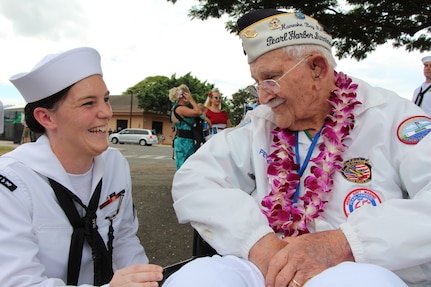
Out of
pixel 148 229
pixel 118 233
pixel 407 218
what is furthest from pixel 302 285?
pixel 148 229

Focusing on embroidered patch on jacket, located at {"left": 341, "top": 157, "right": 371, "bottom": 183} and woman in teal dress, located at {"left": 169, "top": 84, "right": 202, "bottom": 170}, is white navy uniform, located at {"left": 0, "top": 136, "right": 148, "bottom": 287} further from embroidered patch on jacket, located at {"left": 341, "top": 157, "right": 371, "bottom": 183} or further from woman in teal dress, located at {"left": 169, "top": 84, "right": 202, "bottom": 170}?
woman in teal dress, located at {"left": 169, "top": 84, "right": 202, "bottom": 170}

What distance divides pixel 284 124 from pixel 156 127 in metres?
48.1

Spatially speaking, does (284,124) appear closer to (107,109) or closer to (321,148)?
(321,148)

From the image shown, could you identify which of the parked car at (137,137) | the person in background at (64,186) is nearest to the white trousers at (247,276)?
the person in background at (64,186)

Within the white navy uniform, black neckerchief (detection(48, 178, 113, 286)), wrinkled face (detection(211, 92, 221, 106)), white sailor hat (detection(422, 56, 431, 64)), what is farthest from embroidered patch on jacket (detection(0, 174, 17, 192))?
white sailor hat (detection(422, 56, 431, 64))

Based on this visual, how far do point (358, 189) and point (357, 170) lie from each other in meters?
0.10

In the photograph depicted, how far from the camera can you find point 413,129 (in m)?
1.83

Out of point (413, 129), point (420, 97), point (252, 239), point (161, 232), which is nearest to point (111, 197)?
point (252, 239)

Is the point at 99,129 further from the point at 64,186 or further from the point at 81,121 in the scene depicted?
the point at 64,186

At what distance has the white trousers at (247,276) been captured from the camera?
1173 mm

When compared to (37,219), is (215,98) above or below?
above

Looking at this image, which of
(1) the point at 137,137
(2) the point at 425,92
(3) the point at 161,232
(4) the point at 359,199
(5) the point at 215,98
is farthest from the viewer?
(1) the point at 137,137

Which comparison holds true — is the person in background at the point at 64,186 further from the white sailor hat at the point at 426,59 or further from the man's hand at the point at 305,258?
the white sailor hat at the point at 426,59

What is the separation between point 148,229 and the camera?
4.75 metres
